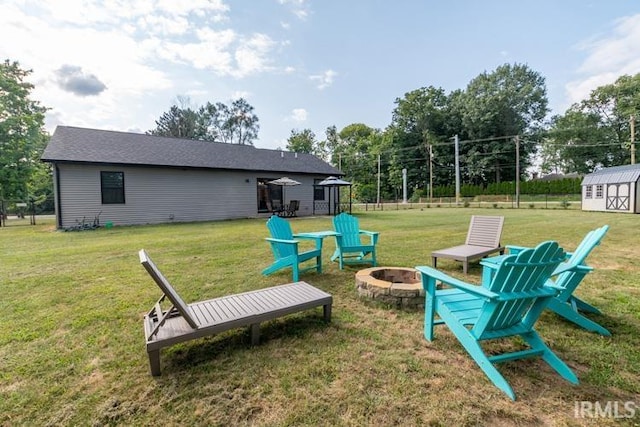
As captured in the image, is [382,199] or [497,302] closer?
[497,302]

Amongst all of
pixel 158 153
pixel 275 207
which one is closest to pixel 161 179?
pixel 158 153

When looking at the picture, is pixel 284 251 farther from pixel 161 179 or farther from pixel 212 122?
pixel 212 122

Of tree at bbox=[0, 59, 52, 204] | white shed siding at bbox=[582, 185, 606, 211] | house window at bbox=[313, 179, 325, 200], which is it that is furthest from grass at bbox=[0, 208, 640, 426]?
white shed siding at bbox=[582, 185, 606, 211]

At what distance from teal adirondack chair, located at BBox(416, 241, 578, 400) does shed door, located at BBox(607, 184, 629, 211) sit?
2211cm

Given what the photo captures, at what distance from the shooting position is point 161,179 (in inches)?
523

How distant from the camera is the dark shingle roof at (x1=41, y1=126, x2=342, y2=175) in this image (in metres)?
11.8

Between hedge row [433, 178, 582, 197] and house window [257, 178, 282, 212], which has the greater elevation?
hedge row [433, 178, 582, 197]

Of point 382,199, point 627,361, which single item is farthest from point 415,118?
point 627,361

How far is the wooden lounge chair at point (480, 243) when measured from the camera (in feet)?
15.3

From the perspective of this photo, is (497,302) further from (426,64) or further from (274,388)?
(426,64)

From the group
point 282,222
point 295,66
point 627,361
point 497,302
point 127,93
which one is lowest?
point 627,361

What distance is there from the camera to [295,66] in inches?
682

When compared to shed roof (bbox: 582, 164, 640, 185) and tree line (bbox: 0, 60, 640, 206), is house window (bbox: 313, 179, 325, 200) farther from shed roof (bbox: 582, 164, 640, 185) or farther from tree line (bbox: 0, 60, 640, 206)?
tree line (bbox: 0, 60, 640, 206)

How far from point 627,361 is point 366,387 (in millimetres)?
2111
